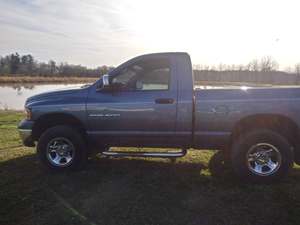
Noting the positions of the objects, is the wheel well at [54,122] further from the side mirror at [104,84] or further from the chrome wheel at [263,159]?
the chrome wheel at [263,159]

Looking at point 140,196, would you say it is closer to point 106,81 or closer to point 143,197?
point 143,197

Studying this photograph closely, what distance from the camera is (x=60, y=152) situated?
17.0ft

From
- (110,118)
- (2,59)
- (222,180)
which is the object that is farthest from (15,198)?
(2,59)

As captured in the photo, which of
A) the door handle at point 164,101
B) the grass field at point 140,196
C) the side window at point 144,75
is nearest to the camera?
the grass field at point 140,196

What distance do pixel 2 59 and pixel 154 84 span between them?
9860 centimetres

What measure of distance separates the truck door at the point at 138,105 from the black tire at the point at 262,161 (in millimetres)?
1111

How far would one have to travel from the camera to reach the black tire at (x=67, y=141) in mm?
5008

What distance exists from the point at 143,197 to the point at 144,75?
2.06 meters

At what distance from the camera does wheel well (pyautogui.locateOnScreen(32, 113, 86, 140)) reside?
16.7ft

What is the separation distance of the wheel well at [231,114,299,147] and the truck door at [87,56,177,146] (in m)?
1.09

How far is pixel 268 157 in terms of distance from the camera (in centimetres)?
459

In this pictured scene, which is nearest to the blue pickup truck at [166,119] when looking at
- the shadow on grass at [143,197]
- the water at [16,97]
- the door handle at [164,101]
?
the door handle at [164,101]

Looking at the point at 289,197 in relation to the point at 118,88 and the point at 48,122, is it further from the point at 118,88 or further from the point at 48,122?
the point at 48,122

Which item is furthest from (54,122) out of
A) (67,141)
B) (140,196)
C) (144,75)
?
(140,196)
